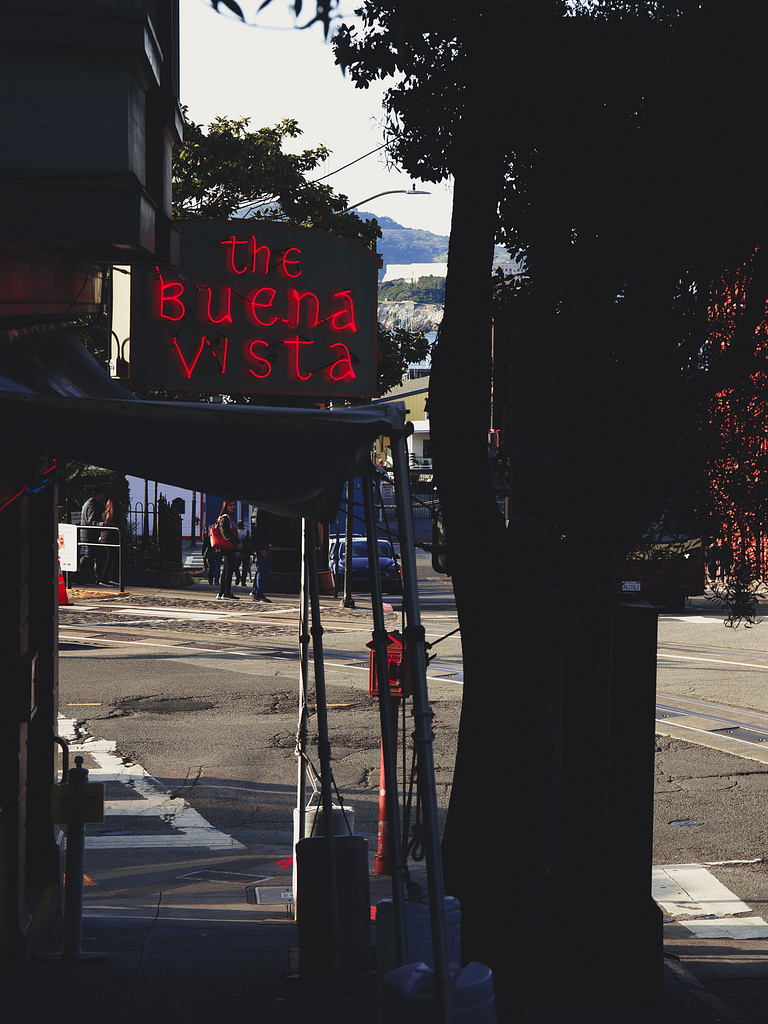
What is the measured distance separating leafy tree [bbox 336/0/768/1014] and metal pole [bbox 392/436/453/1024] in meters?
1.19

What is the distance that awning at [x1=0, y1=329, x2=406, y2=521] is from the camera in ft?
12.2

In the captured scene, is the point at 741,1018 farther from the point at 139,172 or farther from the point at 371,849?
the point at 139,172

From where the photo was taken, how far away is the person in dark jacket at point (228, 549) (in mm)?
23486

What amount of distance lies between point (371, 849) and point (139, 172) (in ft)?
18.6

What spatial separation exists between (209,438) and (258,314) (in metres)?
7.65

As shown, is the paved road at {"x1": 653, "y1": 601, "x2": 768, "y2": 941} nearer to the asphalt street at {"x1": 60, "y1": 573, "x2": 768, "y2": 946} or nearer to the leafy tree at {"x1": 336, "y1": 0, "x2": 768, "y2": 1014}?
the asphalt street at {"x1": 60, "y1": 573, "x2": 768, "y2": 946}

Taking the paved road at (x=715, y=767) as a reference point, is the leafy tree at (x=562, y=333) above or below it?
above

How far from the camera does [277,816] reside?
9516mm

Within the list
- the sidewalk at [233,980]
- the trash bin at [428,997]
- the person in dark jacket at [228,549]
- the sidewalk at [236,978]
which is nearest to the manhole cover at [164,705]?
the sidewalk at [236,978]

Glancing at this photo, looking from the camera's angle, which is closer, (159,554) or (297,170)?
(297,170)

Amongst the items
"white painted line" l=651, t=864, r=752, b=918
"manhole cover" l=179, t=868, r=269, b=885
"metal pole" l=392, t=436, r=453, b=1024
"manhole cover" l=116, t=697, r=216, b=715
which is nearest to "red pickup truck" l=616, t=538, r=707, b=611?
"metal pole" l=392, t=436, r=453, b=1024

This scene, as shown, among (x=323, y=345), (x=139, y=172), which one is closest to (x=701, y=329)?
(x=139, y=172)

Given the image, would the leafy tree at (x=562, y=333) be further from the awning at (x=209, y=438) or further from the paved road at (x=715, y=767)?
the paved road at (x=715, y=767)

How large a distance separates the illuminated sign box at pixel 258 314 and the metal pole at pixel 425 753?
6.98 metres
